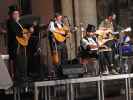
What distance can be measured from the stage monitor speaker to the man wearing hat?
97cm

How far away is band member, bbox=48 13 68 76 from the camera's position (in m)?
13.1

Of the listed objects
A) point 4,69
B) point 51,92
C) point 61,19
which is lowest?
point 51,92

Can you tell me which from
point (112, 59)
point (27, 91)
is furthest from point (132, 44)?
point (27, 91)

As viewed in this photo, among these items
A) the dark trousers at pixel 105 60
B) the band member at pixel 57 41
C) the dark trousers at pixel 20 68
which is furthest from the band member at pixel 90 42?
the dark trousers at pixel 20 68

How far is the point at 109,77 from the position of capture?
1345 cm

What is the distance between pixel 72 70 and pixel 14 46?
153 centimetres

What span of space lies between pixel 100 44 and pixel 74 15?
3874 millimetres

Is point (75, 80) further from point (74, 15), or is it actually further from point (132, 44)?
point (74, 15)

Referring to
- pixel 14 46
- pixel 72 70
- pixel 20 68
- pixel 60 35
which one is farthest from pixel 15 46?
pixel 72 70

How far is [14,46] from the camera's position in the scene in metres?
12.6

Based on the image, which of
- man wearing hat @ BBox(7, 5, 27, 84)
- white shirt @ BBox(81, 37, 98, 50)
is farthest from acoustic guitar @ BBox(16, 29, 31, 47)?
white shirt @ BBox(81, 37, 98, 50)

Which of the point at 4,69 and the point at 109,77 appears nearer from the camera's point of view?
the point at 4,69

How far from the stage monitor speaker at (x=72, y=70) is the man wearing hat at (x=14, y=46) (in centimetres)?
97

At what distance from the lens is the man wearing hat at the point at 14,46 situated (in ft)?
41.3
